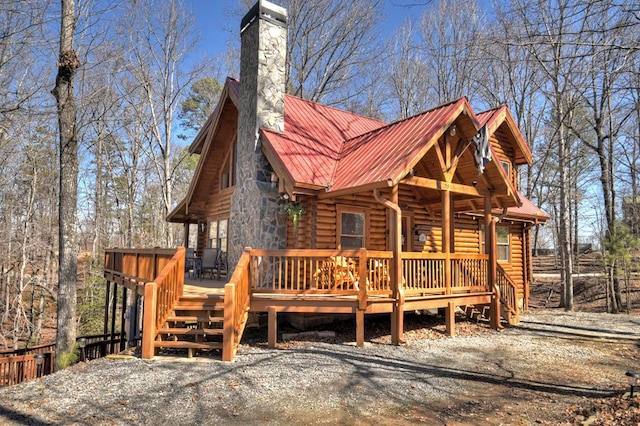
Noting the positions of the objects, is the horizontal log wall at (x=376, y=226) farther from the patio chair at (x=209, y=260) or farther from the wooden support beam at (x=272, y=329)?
the patio chair at (x=209, y=260)

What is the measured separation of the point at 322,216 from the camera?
10.8 m

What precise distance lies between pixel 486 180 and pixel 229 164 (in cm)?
791

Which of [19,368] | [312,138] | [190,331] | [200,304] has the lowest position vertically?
[19,368]

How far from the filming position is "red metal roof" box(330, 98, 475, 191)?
873 centimetres

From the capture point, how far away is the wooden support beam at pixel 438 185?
364 inches

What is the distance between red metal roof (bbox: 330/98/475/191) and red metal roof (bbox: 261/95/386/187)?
48cm

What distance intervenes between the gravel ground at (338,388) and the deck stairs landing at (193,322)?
0.31 metres

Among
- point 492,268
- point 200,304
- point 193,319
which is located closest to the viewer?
point 193,319

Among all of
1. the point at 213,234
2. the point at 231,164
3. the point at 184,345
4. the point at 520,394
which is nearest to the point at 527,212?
the point at 231,164

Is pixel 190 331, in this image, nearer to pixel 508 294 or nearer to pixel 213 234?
pixel 213 234

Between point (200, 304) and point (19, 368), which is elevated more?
point (200, 304)

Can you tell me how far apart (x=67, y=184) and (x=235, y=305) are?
22.1ft

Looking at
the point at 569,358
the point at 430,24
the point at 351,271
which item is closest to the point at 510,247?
the point at 569,358

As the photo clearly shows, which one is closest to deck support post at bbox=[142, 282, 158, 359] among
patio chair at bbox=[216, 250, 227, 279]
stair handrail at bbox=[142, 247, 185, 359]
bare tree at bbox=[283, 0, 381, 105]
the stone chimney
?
stair handrail at bbox=[142, 247, 185, 359]
